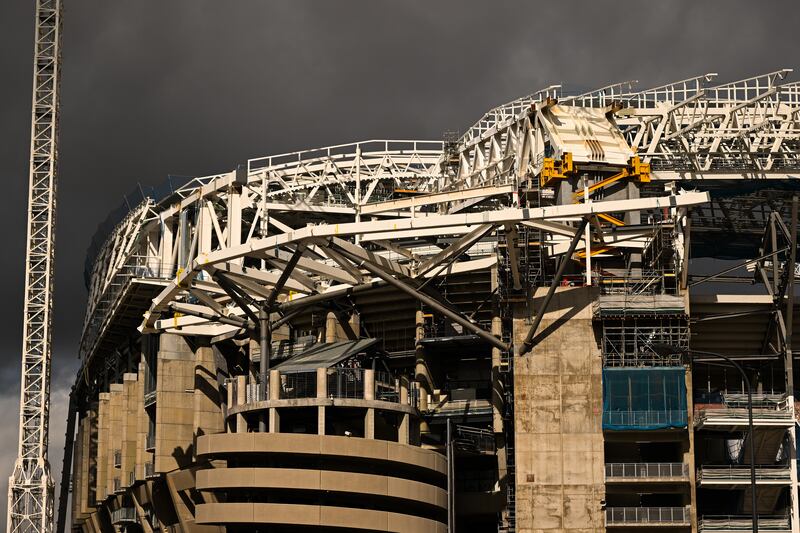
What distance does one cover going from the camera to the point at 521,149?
133 metres

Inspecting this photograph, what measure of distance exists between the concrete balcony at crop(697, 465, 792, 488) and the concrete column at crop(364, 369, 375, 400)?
76.8ft

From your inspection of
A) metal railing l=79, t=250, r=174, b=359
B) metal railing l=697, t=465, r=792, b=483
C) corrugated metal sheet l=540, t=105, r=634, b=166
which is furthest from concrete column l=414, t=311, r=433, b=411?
metal railing l=697, t=465, r=792, b=483

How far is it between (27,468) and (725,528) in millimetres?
66672

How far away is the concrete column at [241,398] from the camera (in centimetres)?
12031

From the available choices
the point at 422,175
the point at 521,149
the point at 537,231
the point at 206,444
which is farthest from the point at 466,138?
the point at 206,444

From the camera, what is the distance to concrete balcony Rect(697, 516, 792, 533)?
11494cm

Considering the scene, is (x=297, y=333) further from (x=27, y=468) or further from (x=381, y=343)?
(x=27, y=468)

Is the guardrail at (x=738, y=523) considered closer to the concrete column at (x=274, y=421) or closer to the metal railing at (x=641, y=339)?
the metal railing at (x=641, y=339)

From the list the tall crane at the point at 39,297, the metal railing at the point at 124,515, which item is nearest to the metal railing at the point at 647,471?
the metal railing at the point at 124,515

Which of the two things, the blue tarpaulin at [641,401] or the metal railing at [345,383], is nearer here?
the blue tarpaulin at [641,401]

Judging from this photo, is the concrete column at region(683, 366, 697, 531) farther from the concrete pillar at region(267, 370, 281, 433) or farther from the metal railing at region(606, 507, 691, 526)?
the concrete pillar at region(267, 370, 281, 433)

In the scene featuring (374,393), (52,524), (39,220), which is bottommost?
(52,524)

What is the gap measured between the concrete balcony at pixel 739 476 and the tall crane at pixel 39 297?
62155 millimetres

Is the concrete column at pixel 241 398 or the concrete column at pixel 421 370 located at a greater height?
the concrete column at pixel 421 370
